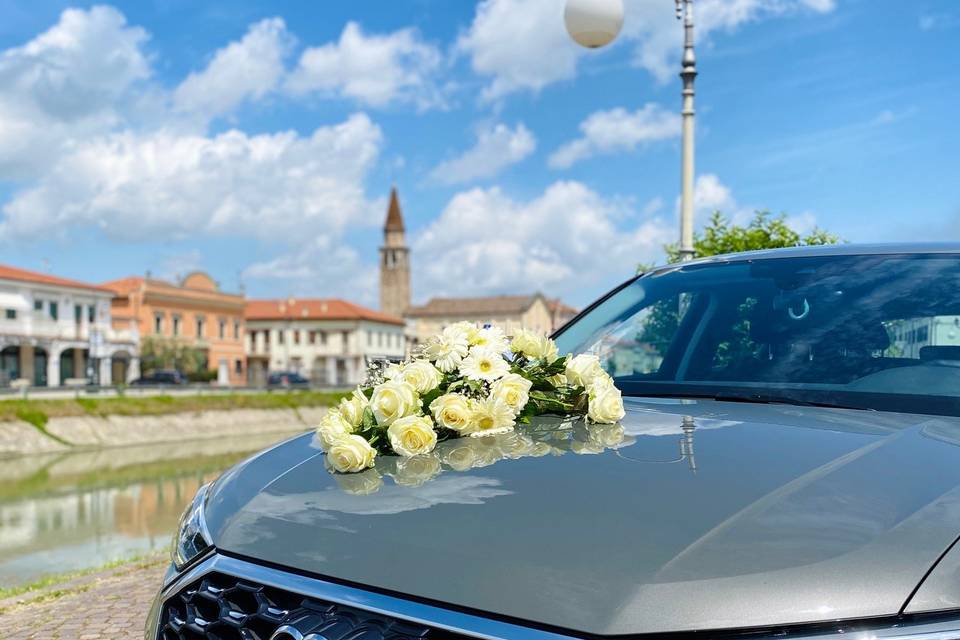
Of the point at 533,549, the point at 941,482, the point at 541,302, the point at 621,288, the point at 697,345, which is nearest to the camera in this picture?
the point at 533,549

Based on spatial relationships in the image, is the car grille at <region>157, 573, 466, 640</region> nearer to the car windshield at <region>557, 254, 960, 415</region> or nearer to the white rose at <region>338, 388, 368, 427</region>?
the white rose at <region>338, 388, 368, 427</region>

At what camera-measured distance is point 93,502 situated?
2158 cm

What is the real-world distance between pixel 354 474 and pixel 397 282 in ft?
483

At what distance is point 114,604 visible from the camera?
19.7ft

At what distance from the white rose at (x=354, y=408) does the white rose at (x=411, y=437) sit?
0.20 m

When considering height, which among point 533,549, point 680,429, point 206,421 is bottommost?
point 206,421

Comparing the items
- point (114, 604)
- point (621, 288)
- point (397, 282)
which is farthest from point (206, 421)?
point (397, 282)

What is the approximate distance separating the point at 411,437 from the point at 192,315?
7920 cm

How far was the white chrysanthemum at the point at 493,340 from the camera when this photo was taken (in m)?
2.85

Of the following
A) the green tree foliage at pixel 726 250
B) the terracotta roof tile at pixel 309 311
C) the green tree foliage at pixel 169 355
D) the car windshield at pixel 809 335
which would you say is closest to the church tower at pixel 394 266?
the terracotta roof tile at pixel 309 311

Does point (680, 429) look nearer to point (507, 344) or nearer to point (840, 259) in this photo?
point (507, 344)

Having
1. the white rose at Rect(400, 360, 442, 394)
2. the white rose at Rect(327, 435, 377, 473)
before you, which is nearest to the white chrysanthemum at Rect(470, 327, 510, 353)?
the white rose at Rect(400, 360, 442, 394)

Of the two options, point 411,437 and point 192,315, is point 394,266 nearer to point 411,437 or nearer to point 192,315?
point 192,315

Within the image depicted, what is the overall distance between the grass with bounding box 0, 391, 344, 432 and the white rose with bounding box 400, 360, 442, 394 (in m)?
37.0
